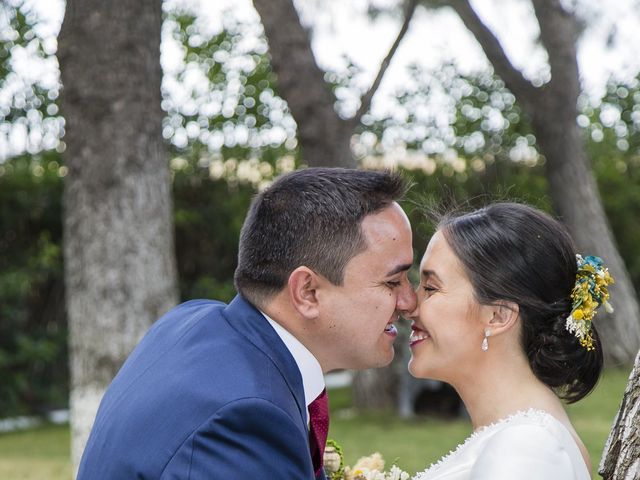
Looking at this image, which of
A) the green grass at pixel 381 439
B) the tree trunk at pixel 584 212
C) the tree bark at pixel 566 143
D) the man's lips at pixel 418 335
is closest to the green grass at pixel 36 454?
the green grass at pixel 381 439

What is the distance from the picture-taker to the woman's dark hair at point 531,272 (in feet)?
9.78

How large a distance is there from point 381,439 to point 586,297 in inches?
240

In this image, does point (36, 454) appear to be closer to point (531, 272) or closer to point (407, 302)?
point (407, 302)

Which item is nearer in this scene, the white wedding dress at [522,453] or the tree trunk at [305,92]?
the white wedding dress at [522,453]

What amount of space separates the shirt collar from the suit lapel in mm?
104

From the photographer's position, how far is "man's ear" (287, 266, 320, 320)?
2818mm

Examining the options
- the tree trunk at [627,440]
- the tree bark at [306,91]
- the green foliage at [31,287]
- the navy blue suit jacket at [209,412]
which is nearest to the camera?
the navy blue suit jacket at [209,412]

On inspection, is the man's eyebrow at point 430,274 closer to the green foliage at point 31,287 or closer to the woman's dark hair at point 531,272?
the woman's dark hair at point 531,272

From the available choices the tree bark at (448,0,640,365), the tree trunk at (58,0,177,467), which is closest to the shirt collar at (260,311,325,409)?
the tree trunk at (58,0,177,467)

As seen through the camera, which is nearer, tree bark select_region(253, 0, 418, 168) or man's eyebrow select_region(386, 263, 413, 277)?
man's eyebrow select_region(386, 263, 413, 277)

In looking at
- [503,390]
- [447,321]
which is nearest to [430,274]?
[447,321]

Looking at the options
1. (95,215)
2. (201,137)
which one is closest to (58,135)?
(201,137)

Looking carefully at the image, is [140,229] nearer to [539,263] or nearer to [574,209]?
[539,263]

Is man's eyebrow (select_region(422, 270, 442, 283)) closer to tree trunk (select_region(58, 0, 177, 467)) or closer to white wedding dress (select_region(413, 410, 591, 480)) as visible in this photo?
white wedding dress (select_region(413, 410, 591, 480))
